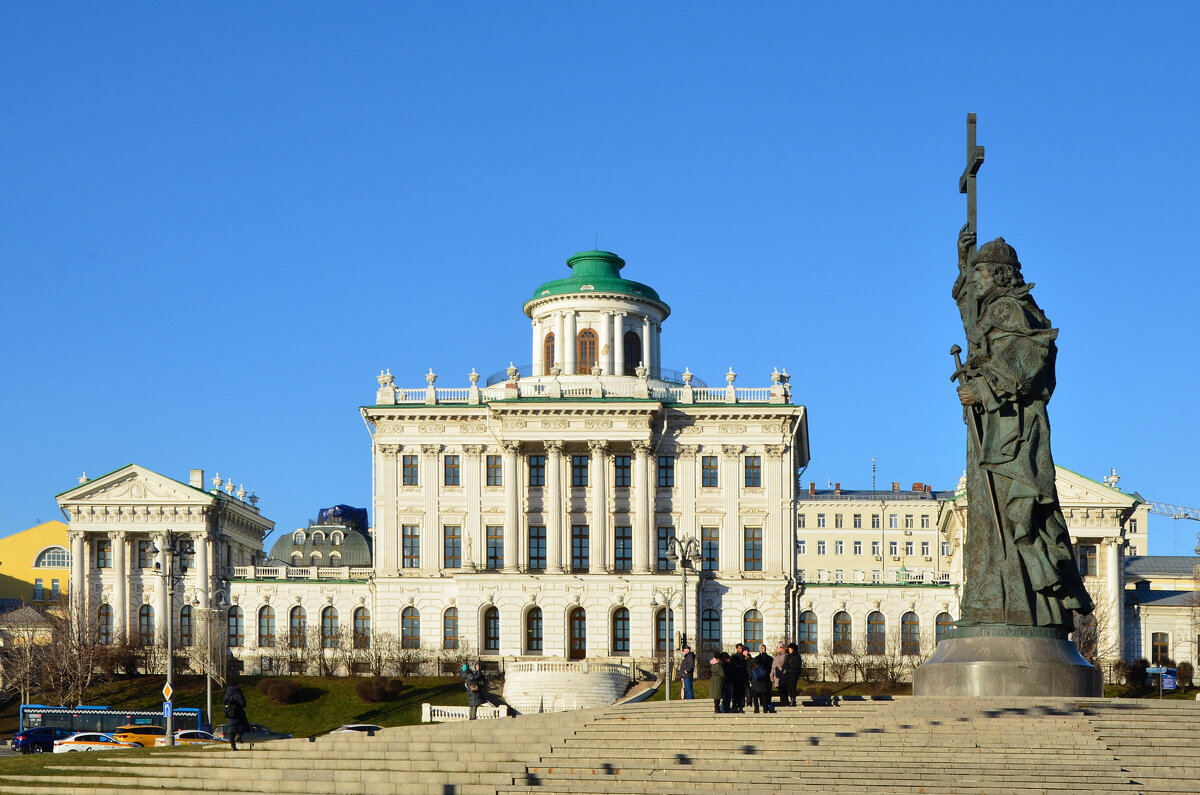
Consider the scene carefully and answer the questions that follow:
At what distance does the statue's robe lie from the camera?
3002 centimetres

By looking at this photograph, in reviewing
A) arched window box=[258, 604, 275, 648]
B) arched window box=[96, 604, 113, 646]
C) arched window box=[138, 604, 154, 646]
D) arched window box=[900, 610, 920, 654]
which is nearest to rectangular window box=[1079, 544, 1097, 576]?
arched window box=[900, 610, 920, 654]

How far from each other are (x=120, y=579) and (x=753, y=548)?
33358 millimetres

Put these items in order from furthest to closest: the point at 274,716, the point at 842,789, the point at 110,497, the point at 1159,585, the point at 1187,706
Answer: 1. the point at 1159,585
2. the point at 110,497
3. the point at 274,716
4. the point at 1187,706
5. the point at 842,789

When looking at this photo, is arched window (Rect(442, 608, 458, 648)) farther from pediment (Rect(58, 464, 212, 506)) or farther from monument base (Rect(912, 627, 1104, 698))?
monument base (Rect(912, 627, 1104, 698))

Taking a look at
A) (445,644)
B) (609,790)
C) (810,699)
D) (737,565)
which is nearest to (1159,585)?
(737,565)

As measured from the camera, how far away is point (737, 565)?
80875 mm

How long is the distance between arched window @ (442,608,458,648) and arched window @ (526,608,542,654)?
3.67 meters

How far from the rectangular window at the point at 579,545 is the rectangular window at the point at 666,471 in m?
4.45

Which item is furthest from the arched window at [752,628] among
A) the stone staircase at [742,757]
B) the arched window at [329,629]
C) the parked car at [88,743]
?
the stone staircase at [742,757]

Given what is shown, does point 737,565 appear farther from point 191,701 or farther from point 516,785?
point 516,785

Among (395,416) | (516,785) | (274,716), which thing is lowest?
(274,716)

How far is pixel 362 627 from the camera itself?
82875 mm

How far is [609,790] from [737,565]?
54.3 meters

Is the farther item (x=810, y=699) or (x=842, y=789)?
(x=810, y=699)
